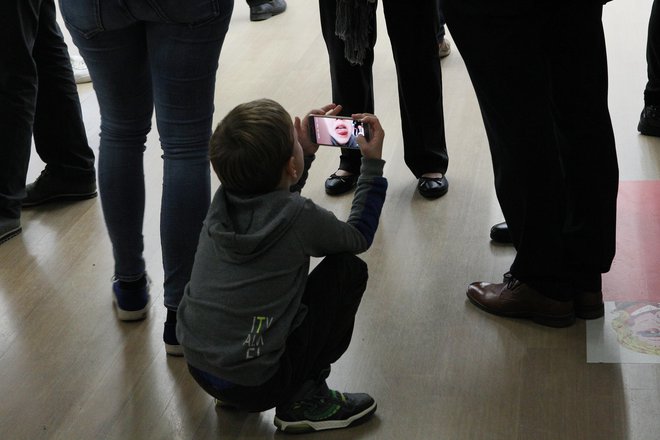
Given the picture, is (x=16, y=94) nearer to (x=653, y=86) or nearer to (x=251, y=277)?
(x=251, y=277)

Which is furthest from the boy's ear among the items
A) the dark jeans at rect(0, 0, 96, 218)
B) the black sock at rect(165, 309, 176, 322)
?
the dark jeans at rect(0, 0, 96, 218)

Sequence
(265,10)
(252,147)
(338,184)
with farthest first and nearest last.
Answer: (265,10) < (338,184) < (252,147)

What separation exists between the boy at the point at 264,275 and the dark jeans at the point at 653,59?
1474mm

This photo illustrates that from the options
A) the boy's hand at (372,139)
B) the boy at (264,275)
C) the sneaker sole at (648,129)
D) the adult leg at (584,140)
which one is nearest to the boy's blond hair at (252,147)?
the boy at (264,275)

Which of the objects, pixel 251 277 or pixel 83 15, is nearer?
pixel 251 277

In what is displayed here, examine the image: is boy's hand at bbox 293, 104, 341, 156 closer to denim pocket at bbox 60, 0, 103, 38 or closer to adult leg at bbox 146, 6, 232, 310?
adult leg at bbox 146, 6, 232, 310

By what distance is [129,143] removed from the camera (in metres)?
2.07

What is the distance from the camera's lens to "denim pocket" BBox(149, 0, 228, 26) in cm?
180

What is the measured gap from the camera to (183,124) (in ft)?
6.40

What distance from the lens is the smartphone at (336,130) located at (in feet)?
6.21

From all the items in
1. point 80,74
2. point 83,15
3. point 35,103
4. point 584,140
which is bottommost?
point 80,74

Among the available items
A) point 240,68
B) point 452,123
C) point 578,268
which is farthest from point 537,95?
point 240,68

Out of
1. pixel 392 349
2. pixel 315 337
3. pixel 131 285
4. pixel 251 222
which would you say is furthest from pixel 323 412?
pixel 131 285

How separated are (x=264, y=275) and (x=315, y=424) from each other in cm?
33
